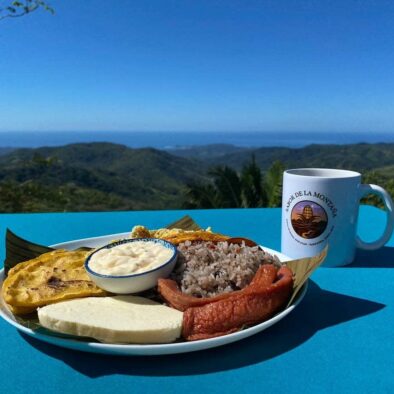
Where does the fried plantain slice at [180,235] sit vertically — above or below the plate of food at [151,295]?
above

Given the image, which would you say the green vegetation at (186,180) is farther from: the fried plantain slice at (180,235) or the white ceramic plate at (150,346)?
the white ceramic plate at (150,346)

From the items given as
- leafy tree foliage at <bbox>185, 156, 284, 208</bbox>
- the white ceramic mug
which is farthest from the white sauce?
leafy tree foliage at <bbox>185, 156, 284, 208</bbox>

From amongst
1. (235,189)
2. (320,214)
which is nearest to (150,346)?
(320,214)

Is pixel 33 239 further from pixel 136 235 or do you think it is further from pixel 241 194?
pixel 241 194

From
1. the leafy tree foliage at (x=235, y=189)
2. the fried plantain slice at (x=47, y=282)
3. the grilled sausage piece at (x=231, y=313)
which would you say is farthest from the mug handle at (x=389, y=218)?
the leafy tree foliage at (x=235, y=189)

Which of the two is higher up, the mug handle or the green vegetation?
the mug handle

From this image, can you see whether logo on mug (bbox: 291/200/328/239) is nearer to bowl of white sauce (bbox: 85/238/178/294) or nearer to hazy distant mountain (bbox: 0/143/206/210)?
bowl of white sauce (bbox: 85/238/178/294)
